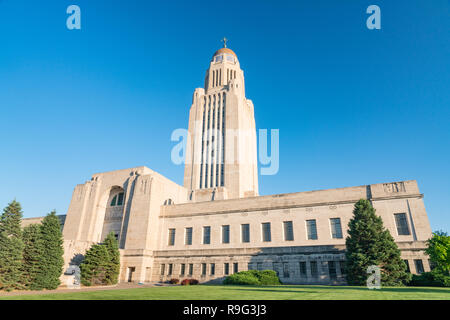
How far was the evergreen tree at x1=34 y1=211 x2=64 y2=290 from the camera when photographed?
22344mm

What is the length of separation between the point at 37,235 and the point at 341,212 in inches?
1182

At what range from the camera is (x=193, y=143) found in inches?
2648

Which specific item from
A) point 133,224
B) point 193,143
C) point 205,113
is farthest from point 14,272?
point 205,113

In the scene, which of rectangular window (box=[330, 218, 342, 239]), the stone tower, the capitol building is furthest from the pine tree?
the stone tower

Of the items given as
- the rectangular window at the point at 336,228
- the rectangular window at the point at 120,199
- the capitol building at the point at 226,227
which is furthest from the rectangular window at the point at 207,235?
the rectangular window at the point at 120,199

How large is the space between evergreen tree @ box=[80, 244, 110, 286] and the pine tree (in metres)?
0.40

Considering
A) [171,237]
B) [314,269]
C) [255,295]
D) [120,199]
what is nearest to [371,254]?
[314,269]

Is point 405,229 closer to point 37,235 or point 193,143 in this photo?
point 37,235

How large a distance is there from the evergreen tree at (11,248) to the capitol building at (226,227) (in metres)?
10.2

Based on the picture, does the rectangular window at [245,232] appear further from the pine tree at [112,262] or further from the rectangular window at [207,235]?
the pine tree at [112,262]

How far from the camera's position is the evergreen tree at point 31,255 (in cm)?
2164

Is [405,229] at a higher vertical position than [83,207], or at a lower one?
lower

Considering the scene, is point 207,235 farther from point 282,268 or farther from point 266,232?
point 282,268

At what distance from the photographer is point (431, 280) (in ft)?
75.4
